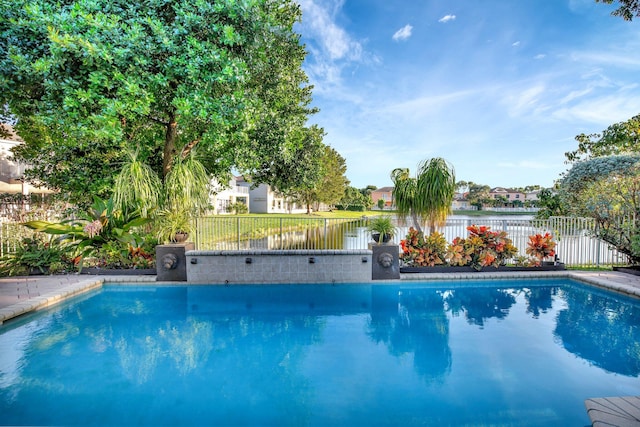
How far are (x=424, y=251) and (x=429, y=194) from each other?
154 centimetres

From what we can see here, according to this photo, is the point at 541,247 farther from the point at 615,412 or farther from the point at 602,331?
the point at 615,412

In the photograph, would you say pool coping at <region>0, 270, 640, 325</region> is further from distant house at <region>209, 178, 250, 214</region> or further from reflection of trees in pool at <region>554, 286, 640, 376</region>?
distant house at <region>209, 178, 250, 214</region>

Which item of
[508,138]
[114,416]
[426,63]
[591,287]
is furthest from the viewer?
[508,138]

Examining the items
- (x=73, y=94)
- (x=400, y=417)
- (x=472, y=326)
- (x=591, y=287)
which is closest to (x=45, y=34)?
(x=73, y=94)

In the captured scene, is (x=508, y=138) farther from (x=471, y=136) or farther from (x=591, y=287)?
(x=591, y=287)

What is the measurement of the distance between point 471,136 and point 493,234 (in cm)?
890

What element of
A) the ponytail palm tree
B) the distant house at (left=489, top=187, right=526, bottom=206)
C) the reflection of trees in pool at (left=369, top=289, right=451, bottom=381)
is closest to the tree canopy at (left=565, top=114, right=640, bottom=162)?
the ponytail palm tree

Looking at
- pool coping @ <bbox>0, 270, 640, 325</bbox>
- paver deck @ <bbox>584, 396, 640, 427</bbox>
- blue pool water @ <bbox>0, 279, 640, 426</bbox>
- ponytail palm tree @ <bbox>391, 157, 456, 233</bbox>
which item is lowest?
blue pool water @ <bbox>0, 279, 640, 426</bbox>

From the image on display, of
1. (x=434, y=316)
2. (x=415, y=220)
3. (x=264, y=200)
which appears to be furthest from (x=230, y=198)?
(x=434, y=316)

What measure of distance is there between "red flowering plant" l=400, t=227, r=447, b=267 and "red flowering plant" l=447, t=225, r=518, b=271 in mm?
201

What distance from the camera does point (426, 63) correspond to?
10.1m

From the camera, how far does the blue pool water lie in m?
2.49

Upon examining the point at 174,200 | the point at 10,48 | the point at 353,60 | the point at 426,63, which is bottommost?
the point at 174,200

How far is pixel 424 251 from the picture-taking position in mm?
6988
